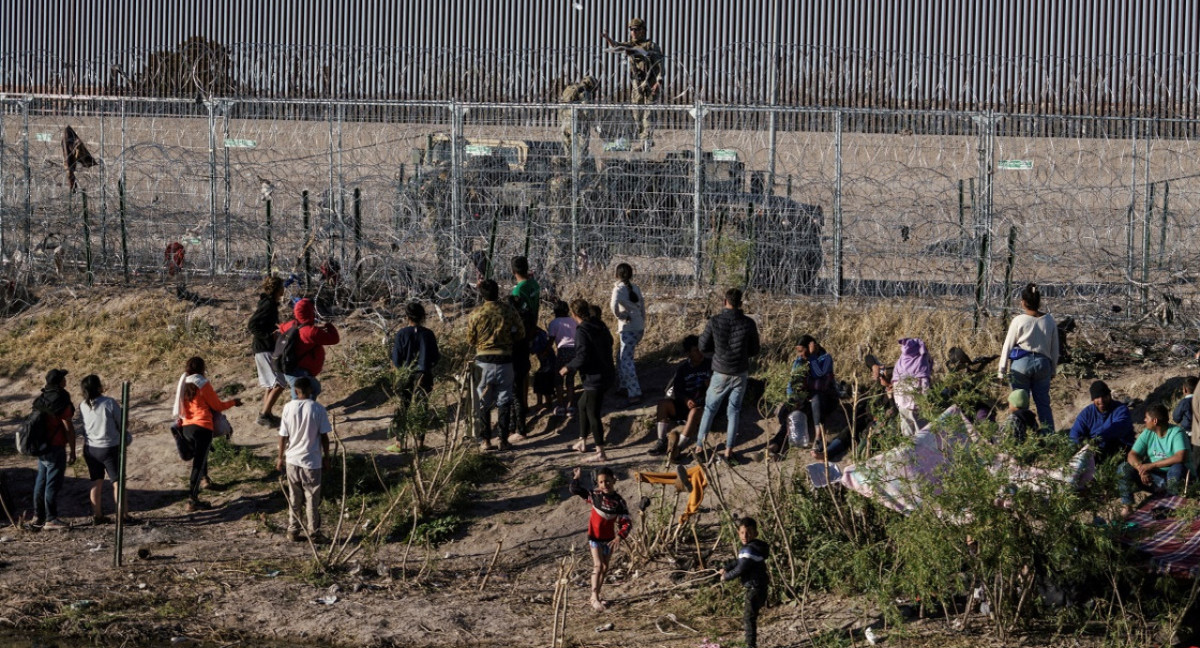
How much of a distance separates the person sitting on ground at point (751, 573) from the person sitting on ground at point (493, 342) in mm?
3427

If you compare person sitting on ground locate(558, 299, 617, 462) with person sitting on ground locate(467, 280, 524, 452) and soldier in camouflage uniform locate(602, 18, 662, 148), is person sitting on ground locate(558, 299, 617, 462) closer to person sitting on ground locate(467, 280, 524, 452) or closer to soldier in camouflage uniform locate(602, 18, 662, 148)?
person sitting on ground locate(467, 280, 524, 452)

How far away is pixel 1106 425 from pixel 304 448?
19.0 feet

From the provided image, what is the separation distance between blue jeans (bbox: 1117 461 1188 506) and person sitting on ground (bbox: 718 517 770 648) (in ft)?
7.95

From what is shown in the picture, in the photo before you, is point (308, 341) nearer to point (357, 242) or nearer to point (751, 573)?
point (357, 242)

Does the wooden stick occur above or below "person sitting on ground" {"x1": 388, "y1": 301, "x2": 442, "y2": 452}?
below

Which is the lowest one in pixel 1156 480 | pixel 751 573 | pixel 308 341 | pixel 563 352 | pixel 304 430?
pixel 751 573

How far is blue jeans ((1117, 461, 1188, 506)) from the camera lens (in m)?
9.47

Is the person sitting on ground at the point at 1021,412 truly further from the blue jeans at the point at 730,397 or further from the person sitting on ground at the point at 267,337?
the person sitting on ground at the point at 267,337

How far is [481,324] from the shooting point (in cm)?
1165

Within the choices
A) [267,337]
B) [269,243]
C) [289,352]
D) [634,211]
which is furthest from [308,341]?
[634,211]

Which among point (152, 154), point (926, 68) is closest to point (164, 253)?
point (152, 154)

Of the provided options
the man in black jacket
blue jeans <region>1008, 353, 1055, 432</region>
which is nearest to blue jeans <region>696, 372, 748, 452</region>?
the man in black jacket

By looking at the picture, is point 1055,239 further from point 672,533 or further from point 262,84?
point 262,84

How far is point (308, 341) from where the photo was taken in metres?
12.2
